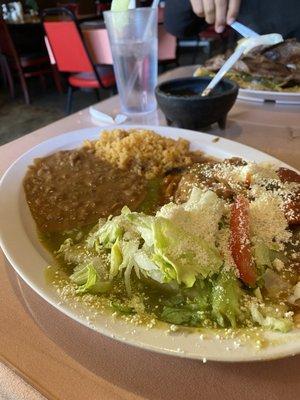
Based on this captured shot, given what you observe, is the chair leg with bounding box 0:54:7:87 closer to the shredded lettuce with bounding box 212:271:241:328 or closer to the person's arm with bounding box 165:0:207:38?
the person's arm with bounding box 165:0:207:38

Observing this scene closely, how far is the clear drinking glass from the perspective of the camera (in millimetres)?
1559

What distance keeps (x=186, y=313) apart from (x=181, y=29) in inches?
77.9

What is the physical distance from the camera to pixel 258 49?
5.98 ft

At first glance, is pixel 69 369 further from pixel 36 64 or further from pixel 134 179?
pixel 36 64

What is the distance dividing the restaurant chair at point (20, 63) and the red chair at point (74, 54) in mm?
1567

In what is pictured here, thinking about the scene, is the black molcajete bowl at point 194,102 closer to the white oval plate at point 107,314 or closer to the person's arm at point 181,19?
the white oval plate at point 107,314

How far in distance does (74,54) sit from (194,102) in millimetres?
2433

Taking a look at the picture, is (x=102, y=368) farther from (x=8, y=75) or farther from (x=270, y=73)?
(x=8, y=75)

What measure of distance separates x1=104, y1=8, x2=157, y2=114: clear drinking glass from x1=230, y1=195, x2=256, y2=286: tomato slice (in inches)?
40.0

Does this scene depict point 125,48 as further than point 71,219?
Yes

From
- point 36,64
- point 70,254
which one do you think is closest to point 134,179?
point 70,254

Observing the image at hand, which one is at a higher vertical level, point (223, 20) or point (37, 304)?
point (223, 20)

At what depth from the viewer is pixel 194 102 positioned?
1283 mm

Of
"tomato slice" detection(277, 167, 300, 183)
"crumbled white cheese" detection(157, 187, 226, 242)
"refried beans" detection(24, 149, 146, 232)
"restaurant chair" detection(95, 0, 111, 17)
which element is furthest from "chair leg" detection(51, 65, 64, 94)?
"crumbled white cheese" detection(157, 187, 226, 242)
